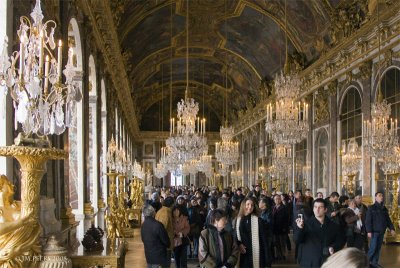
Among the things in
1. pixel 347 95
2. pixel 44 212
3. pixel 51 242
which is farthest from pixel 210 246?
pixel 347 95

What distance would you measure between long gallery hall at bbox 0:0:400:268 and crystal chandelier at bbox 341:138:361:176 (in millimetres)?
64

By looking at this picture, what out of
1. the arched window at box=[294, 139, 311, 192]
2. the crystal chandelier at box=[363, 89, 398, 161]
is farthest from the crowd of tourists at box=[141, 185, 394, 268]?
the arched window at box=[294, 139, 311, 192]

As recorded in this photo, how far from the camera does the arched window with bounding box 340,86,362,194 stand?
59.4 feet

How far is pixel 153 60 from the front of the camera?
33.3 m

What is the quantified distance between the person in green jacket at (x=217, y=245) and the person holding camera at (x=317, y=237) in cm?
81

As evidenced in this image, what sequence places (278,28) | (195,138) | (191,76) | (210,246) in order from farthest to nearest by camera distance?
(191,76)
(278,28)
(195,138)
(210,246)

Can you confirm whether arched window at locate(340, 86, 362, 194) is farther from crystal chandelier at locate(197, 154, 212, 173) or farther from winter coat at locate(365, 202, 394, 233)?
winter coat at locate(365, 202, 394, 233)

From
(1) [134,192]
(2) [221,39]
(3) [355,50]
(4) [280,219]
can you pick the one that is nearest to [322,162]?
(3) [355,50]

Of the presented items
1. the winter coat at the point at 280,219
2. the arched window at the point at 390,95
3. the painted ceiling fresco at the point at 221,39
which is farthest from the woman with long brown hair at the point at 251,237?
the painted ceiling fresco at the point at 221,39

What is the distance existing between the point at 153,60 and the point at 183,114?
64.5 feet

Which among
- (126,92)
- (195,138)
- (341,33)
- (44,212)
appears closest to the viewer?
(44,212)

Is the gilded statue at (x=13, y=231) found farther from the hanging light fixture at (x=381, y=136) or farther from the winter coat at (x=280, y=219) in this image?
the hanging light fixture at (x=381, y=136)

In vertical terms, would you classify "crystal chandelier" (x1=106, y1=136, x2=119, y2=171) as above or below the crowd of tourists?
above

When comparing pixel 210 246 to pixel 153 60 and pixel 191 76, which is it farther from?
pixel 191 76
